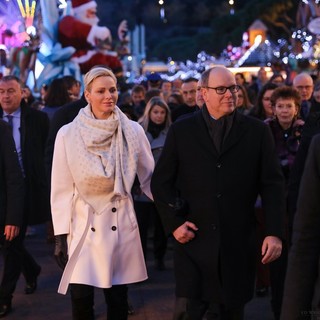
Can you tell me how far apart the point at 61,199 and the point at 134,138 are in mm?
578

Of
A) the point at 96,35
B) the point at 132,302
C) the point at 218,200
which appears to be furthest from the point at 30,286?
the point at 96,35

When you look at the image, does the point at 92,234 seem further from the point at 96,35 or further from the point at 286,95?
the point at 96,35

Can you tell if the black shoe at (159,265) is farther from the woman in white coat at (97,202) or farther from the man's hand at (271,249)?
the man's hand at (271,249)

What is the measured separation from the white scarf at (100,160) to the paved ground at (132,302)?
187 centimetres

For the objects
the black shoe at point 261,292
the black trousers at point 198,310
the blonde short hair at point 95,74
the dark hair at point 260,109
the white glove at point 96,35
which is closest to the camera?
the black trousers at point 198,310

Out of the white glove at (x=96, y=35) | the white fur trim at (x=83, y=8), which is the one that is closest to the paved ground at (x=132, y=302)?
the white glove at (x=96, y=35)

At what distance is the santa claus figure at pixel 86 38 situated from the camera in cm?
2481

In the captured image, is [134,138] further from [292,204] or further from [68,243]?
[292,204]

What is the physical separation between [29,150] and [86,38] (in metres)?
17.7

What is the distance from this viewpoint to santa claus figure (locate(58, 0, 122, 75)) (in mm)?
24812

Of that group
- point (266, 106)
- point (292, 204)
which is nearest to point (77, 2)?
point (266, 106)

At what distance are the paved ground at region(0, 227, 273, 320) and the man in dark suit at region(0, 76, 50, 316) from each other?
0.26 metres

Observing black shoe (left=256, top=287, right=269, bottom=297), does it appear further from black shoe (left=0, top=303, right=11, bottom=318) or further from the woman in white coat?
the woman in white coat

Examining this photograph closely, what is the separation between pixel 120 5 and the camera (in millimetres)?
93312
